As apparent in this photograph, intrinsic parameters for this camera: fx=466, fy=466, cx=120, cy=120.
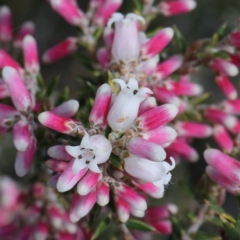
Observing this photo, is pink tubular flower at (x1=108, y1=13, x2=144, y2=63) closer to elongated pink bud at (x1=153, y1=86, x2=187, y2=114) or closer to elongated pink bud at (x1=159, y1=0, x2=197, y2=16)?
elongated pink bud at (x1=153, y1=86, x2=187, y2=114)

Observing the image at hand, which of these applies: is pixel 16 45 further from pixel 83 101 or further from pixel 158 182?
pixel 158 182

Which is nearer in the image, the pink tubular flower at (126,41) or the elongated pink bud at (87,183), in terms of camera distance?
the elongated pink bud at (87,183)

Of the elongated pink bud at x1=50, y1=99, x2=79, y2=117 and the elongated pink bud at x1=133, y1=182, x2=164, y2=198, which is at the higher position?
the elongated pink bud at x1=50, y1=99, x2=79, y2=117

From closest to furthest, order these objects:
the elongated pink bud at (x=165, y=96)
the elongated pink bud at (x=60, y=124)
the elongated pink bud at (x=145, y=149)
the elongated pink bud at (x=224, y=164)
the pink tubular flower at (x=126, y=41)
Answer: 1. the elongated pink bud at (x=145, y=149)
2. the elongated pink bud at (x=60, y=124)
3. the elongated pink bud at (x=224, y=164)
4. the pink tubular flower at (x=126, y=41)
5. the elongated pink bud at (x=165, y=96)

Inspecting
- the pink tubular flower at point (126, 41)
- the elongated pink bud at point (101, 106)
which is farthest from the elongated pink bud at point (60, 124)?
the pink tubular flower at point (126, 41)

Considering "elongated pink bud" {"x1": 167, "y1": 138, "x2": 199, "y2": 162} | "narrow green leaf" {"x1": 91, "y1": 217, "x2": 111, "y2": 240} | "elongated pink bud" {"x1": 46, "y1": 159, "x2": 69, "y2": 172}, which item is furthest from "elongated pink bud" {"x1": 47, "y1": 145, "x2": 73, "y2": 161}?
"elongated pink bud" {"x1": 167, "y1": 138, "x2": 199, "y2": 162}

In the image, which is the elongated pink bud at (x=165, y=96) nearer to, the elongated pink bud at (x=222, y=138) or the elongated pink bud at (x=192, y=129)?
the elongated pink bud at (x=192, y=129)
